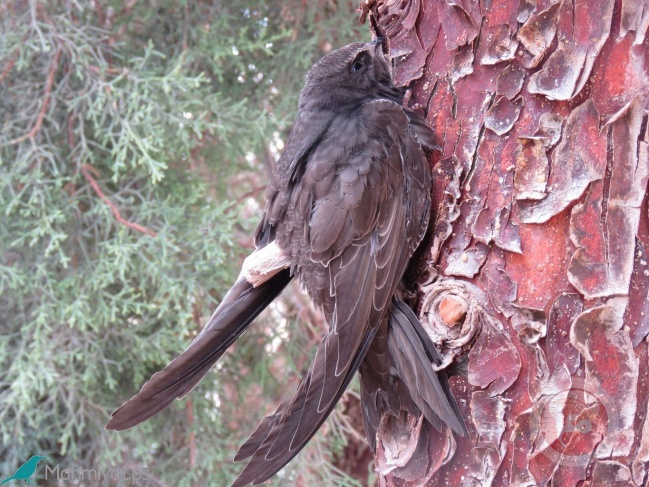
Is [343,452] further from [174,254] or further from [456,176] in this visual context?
[456,176]

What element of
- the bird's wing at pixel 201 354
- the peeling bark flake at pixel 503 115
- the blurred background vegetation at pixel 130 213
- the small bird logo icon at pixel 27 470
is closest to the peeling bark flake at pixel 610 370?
the peeling bark flake at pixel 503 115

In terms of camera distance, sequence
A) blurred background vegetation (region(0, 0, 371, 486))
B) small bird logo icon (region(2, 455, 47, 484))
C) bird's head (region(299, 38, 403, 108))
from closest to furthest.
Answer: bird's head (region(299, 38, 403, 108)), blurred background vegetation (region(0, 0, 371, 486)), small bird logo icon (region(2, 455, 47, 484))

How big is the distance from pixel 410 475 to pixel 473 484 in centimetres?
11

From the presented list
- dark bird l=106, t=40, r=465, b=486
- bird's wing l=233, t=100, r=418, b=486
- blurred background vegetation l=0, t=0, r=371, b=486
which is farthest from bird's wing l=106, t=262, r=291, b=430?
blurred background vegetation l=0, t=0, r=371, b=486

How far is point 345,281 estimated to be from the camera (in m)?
1.13

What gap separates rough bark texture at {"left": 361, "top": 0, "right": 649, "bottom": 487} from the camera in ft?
3.00

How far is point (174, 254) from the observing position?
2180 millimetres

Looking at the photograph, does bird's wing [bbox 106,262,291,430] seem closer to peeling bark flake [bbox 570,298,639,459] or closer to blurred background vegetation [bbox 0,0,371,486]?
peeling bark flake [bbox 570,298,639,459]

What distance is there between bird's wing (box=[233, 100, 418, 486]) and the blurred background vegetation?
36.8 inches

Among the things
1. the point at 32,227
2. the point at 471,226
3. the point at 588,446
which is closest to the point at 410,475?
the point at 588,446

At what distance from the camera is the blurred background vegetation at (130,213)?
6.82 feet

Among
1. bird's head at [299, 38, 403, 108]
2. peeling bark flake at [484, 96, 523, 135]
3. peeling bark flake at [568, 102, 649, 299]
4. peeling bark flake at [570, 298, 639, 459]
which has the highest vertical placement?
bird's head at [299, 38, 403, 108]

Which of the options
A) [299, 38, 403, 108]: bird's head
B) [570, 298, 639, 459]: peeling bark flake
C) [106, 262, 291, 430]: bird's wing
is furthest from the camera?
[299, 38, 403, 108]: bird's head

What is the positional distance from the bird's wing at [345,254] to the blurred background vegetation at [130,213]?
93cm
